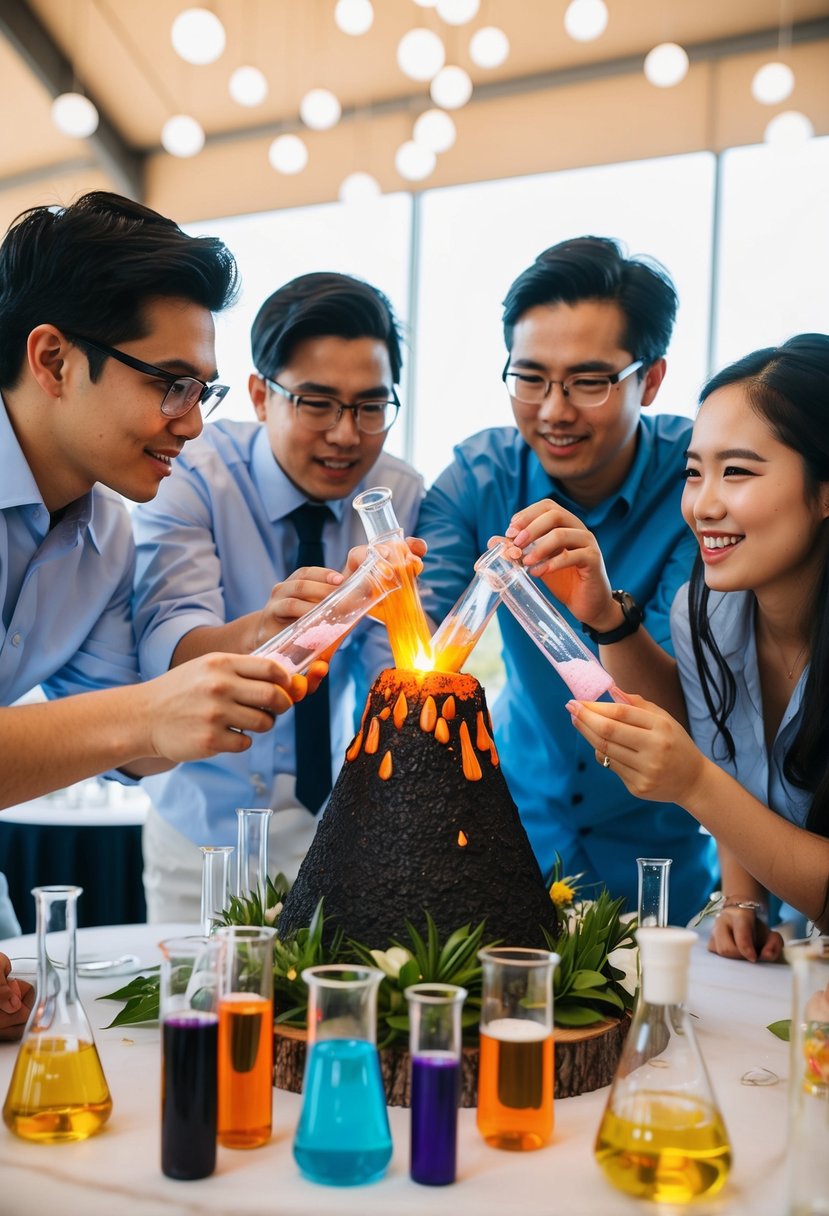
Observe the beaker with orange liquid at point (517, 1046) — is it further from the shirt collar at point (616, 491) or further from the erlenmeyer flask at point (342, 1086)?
the shirt collar at point (616, 491)

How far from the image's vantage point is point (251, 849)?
72.1 inches

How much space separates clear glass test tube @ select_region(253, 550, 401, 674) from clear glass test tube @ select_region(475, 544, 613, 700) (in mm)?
191

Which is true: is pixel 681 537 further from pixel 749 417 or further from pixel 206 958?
pixel 206 958

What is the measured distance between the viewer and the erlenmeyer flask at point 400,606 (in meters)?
1.75

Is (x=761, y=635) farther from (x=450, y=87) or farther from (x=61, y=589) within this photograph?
(x=450, y=87)

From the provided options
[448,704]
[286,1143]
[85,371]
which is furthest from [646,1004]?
[85,371]

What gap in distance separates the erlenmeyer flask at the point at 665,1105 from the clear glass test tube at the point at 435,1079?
17cm

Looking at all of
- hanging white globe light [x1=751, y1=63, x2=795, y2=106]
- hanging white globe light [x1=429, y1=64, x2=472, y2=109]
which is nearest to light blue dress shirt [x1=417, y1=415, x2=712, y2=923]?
hanging white globe light [x1=751, y1=63, x2=795, y2=106]

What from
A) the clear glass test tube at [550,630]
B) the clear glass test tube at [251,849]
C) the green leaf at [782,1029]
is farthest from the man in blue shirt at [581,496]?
the green leaf at [782,1029]

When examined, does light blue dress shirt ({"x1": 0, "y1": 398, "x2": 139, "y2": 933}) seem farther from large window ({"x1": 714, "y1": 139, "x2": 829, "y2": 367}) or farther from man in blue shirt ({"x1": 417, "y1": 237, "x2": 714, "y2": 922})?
large window ({"x1": 714, "y1": 139, "x2": 829, "y2": 367})

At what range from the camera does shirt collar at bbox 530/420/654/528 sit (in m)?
2.82

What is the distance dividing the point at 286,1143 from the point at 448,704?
2.01 ft

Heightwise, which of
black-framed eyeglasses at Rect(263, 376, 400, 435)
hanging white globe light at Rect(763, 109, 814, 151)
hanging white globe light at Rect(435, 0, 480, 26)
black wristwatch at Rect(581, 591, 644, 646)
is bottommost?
black wristwatch at Rect(581, 591, 644, 646)

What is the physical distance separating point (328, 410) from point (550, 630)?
106 centimetres
